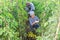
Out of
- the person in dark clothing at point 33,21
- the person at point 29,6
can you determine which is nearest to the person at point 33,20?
the person in dark clothing at point 33,21

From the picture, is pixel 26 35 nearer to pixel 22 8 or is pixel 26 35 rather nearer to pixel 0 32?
pixel 22 8

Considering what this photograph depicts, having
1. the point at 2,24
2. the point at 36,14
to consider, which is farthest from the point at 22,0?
the point at 2,24

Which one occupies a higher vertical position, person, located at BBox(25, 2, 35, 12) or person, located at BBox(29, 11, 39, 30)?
person, located at BBox(25, 2, 35, 12)

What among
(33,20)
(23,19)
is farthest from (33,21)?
(23,19)

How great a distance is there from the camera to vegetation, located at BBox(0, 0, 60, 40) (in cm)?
291

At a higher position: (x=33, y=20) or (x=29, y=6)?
(x=29, y=6)

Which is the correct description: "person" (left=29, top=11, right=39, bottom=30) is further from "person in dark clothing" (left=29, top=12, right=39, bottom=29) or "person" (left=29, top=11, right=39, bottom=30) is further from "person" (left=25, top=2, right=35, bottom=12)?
"person" (left=25, top=2, right=35, bottom=12)

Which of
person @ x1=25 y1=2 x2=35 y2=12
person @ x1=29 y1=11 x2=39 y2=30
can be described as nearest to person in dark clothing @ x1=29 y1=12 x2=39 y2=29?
person @ x1=29 y1=11 x2=39 y2=30

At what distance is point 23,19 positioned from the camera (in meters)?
3.95

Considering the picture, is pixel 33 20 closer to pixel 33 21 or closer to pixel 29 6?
pixel 33 21

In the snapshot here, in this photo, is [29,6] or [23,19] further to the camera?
[29,6]

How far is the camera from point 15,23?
11.7 ft

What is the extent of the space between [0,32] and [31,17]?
0.90 metres

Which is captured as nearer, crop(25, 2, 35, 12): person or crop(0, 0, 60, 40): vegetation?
crop(0, 0, 60, 40): vegetation
